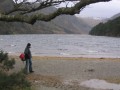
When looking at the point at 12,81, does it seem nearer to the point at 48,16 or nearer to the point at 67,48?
the point at 48,16

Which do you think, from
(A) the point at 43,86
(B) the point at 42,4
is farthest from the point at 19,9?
(A) the point at 43,86

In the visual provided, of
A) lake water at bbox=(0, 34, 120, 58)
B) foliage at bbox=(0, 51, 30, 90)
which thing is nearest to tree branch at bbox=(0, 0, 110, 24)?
foliage at bbox=(0, 51, 30, 90)

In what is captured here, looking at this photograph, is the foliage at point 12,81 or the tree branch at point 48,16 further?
the foliage at point 12,81

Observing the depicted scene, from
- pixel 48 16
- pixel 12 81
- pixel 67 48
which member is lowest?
pixel 67 48

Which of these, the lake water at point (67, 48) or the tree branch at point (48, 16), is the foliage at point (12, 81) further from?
the lake water at point (67, 48)

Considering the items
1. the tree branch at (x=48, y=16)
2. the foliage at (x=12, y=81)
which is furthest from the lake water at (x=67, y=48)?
the tree branch at (x=48, y=16)

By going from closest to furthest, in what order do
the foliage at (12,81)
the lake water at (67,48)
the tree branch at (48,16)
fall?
the tree branch at (48,16), the foliage at (12,81), the lake water at (67,48)

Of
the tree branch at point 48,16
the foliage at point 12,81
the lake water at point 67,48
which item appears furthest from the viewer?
the lake water at point 67,48

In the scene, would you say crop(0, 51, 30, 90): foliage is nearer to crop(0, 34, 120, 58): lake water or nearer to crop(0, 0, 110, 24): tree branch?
crop(0, 0, 110, 24): tree branch

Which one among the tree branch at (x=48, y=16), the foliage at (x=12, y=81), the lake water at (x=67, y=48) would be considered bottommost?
the lake water at (x=67, y=48)

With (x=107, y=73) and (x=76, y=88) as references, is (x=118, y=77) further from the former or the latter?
(x=76, y=88)

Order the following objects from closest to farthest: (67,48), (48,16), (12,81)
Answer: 1. (48,16)
2. (12,81)
3. (67,48)

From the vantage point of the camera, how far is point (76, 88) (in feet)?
54.5

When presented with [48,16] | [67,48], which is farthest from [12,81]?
[67,48]
